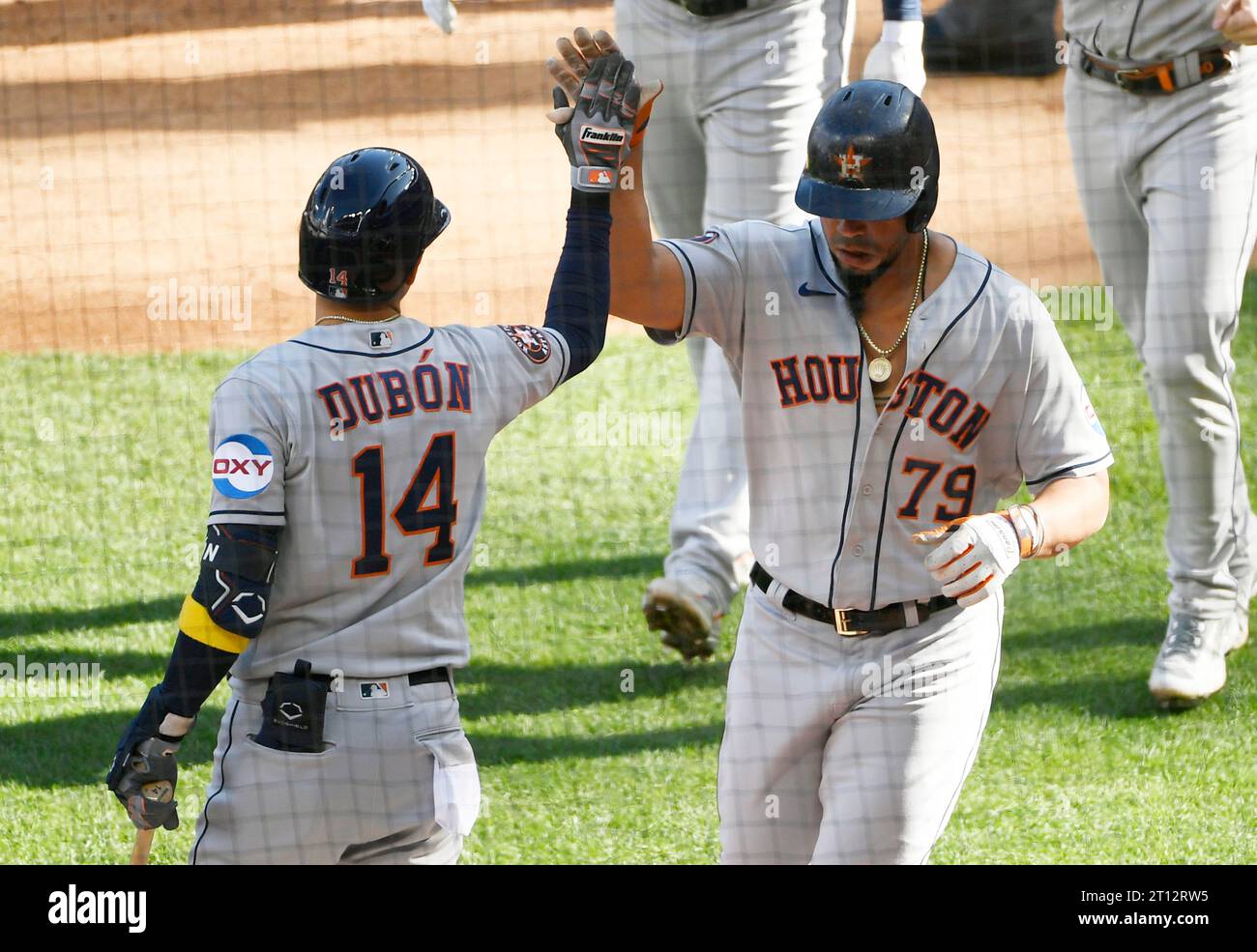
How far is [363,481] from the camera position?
2695 mm

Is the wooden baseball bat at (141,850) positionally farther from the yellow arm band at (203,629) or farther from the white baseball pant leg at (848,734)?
the white baseball pant leg at (848,734)

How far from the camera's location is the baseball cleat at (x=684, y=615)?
14.7 ft

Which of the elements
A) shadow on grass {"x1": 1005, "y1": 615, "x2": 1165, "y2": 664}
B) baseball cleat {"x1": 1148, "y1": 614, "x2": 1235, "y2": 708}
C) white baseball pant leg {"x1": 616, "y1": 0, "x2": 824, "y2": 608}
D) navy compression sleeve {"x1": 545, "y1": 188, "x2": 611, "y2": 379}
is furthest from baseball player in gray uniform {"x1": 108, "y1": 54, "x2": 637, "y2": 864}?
shadow on grass {"x1": 1005, "y1": 615, "x2": 1165, "y2": 664}

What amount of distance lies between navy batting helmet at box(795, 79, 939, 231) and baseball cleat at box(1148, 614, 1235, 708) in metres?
2.04

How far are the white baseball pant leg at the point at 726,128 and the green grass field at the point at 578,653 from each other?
1.38 feet

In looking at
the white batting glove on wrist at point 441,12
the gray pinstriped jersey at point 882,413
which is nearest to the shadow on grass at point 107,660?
the white batting glove on wrist at point 441,12

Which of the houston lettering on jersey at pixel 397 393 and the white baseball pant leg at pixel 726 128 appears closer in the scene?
the houston lettering on jersey at pixel 397 393

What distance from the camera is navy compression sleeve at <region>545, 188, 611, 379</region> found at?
2973mm

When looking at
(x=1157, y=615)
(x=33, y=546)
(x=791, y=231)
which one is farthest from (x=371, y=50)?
(x=791, y=231)

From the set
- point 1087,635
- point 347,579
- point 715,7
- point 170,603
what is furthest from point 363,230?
point 1087,635

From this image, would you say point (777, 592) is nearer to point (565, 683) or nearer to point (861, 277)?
point (861, 277)

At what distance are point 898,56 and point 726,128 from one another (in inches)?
22.9
